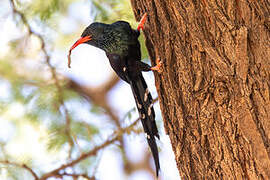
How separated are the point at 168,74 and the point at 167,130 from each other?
0.89ft

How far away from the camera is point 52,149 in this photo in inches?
115

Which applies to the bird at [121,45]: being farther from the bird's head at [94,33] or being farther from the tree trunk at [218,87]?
the tree trunk at [218,87]

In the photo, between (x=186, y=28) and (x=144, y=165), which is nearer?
(x=186, y=28)

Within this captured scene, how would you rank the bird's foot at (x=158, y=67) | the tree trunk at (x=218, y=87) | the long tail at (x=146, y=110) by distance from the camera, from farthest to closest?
the long tail at (x=146, y=110) < the bird's foot at (x=158, y=67) < the tree trunk at (x=218, y=87)

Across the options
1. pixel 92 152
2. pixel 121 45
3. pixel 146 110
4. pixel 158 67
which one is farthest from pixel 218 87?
pixel 92 152

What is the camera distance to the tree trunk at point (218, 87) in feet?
4.68

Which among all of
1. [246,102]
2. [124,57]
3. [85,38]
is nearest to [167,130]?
[246,102]

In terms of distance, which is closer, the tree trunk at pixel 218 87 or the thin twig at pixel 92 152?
the tree trunk at pixel 218 87

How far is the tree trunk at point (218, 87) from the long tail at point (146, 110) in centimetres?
45

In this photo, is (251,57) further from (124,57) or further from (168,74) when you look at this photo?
(124,57)

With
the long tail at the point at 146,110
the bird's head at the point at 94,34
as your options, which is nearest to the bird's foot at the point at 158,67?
the long tail at the point at 146,110

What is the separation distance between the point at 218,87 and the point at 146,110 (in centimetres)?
86

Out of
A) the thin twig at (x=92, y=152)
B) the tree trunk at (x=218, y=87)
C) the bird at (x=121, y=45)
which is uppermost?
the bird at (x=121, y=45)

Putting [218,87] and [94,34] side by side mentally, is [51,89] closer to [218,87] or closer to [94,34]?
[94,34]
